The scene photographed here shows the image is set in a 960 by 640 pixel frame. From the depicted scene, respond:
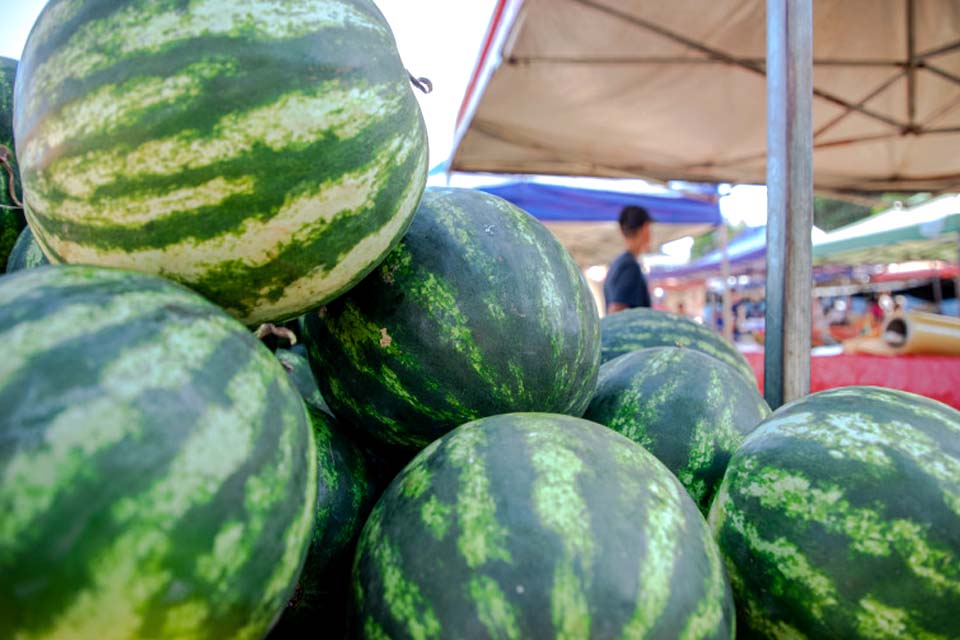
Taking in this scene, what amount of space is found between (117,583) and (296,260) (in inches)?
18.2

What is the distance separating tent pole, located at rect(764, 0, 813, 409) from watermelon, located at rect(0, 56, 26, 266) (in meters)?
1.74

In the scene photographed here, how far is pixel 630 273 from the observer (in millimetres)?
4258

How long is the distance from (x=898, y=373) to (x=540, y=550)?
420cm

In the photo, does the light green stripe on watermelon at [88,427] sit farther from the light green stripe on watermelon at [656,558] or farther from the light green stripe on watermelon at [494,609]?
the light green stripe on watermelon at [656,558]

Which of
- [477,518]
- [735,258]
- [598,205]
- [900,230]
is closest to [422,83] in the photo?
[477,518]

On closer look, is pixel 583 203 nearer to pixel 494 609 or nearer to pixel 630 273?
pixel 630 273

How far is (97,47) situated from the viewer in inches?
32.2

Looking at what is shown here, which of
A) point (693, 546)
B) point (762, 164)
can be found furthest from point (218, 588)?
point (762, 164)

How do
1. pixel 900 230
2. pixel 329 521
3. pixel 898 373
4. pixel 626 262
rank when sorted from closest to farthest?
pixel 329 521 → pixel 898 373 → pixel 626 262 → pixel 900 230

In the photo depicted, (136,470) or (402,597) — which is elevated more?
(136,470)

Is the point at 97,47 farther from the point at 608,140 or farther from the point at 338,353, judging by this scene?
the point at 608,140

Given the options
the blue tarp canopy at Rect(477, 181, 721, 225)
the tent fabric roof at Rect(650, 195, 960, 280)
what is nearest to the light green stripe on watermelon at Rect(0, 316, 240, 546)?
the blue tarp canopy at Rect(477, 181, 721, 225)

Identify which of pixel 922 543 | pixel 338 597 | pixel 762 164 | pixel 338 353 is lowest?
pixel 762 164

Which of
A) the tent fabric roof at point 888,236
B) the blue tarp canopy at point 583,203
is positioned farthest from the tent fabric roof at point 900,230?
the blue tarp canopy at point 583,203
